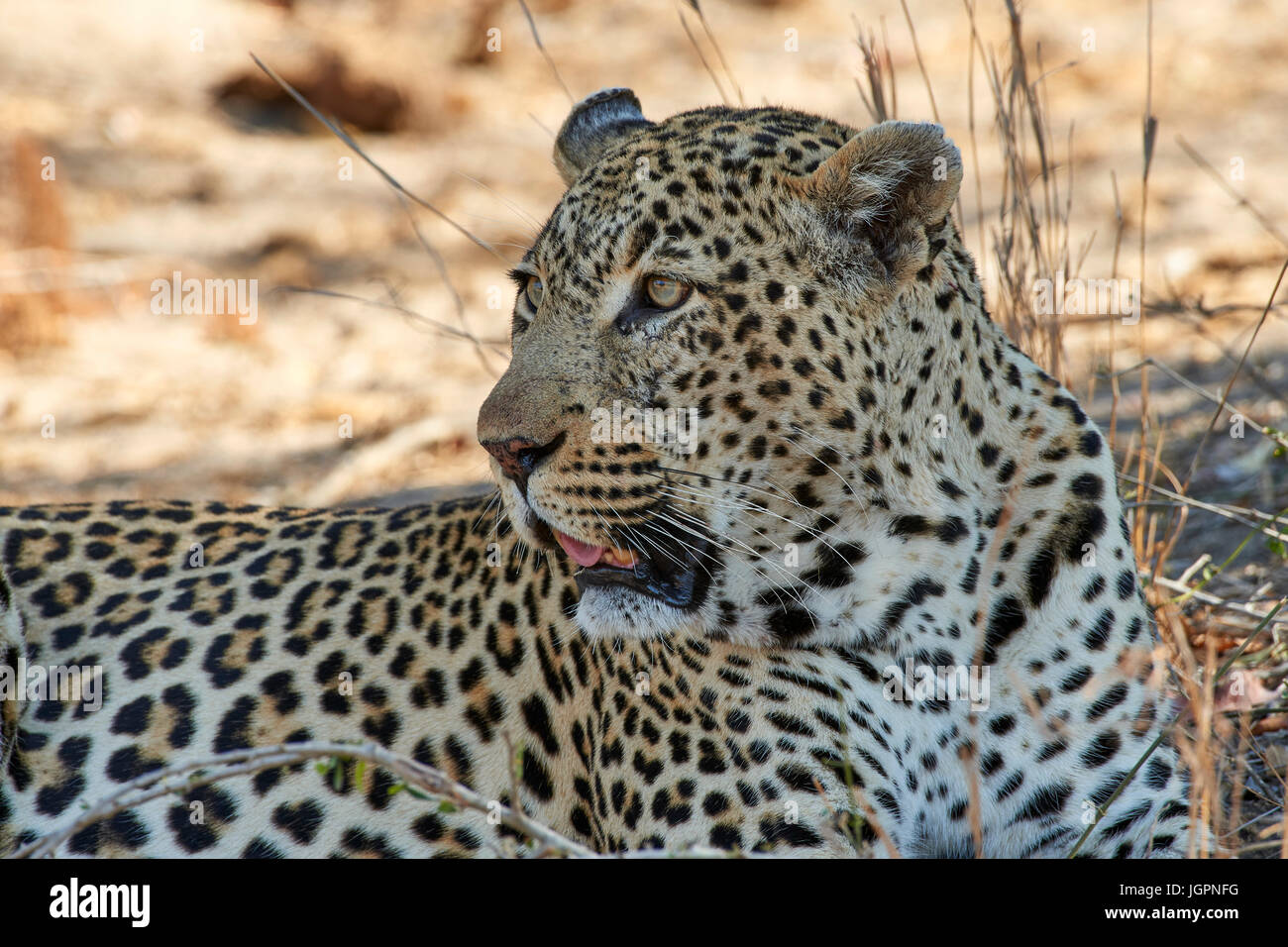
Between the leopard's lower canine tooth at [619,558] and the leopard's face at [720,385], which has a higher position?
the leopard's face at [720,385]

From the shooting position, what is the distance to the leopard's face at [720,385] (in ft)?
13.1

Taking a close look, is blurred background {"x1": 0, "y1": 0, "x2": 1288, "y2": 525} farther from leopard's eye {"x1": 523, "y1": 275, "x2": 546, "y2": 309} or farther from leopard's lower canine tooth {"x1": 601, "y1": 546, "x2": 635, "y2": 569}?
leopard's lower canine tooth {"x1": 601, "y1": 546, "x2": 635, "y2": 569}

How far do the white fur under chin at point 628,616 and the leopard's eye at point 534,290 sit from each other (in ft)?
3.21

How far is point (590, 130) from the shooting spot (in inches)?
199

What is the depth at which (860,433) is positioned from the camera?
4.02 meters

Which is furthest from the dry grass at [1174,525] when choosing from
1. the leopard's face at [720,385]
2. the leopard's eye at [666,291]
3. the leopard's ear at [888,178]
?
the leopard's eye at [666,291]

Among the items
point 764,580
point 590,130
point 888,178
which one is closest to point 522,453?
point 764,580

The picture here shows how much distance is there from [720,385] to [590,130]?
147cm

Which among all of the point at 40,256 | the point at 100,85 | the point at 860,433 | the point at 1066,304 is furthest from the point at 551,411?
the point at 100,85

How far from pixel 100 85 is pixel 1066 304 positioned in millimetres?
14321

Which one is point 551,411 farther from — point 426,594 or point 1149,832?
point 1149,832

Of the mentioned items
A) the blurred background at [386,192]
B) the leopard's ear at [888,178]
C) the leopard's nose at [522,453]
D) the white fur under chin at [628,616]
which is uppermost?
the blurred background at [386,192]

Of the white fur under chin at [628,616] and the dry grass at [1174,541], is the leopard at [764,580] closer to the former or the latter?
the white fur under chin at [628,616]

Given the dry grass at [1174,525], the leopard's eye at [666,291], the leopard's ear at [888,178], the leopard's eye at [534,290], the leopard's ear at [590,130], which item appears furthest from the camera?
the leopard's ear at [590,130]
